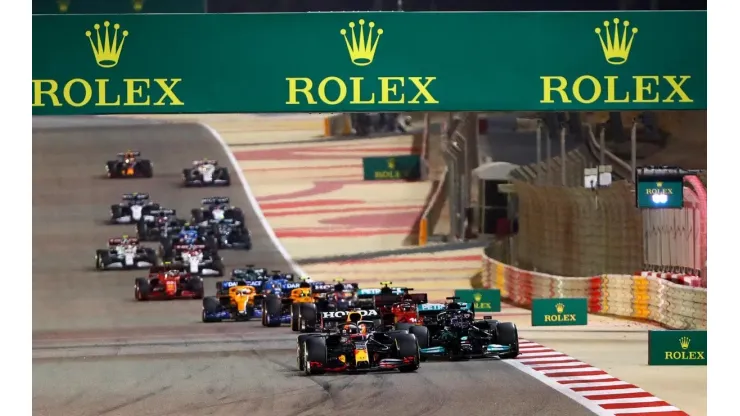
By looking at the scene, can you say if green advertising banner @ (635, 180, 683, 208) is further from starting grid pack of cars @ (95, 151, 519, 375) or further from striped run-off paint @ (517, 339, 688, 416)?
starting grid pack of cars @ (95, 151, 519, 375)

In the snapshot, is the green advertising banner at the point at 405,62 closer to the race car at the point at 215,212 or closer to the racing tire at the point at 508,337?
the racing tire at the point at 508,337

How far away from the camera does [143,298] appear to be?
143 ft

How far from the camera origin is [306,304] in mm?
34062

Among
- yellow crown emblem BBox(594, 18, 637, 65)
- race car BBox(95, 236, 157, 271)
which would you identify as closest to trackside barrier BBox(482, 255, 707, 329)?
yellow crown emblem BBox(594, 18, 637, 65)

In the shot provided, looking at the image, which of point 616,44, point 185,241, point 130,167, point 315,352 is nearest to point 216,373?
point 315,352

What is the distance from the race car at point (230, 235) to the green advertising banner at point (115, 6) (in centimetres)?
3402

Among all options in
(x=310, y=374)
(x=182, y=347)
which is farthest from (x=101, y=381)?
(x=182, y=347)

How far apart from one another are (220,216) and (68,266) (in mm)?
7075

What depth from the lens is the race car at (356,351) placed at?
2645 centimetres

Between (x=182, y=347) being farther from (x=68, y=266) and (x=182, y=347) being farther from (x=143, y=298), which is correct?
(x=68, y=266)

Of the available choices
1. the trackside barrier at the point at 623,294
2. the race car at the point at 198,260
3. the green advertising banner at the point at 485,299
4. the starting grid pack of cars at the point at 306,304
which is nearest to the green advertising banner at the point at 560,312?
the trackside barrier at the point at 623,294

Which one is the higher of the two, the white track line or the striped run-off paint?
the white track line

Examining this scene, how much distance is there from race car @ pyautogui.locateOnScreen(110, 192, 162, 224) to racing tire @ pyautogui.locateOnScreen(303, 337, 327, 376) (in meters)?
31.5

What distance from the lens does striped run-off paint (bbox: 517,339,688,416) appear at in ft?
72.4
